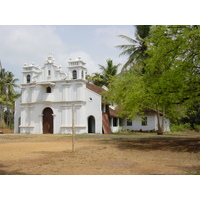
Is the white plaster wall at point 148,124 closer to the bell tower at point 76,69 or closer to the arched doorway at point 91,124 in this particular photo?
the arched doorway at point 91,124

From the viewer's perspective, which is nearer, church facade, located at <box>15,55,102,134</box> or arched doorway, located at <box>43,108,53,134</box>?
church facade, located at <box>15,55,102,134</box>

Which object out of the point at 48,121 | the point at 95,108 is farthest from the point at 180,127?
the point at 48,121

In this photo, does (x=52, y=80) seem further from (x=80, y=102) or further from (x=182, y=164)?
(x=182, y=164)

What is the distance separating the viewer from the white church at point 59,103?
2700 centimetres

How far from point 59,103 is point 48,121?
251cm

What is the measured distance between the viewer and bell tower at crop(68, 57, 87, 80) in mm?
26922

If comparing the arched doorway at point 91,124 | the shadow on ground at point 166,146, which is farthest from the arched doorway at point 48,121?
the shadow on ground at point 166,146

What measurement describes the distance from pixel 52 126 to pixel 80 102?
4.46 m

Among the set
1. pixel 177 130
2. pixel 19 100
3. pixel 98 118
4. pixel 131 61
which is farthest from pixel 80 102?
pixel 177 130

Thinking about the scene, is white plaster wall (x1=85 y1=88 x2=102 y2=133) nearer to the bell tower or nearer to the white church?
the white church

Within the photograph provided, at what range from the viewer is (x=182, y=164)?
27.6 ft

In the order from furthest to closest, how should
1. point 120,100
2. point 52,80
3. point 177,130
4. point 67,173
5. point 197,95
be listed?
point 177,130 → point 52,80 → point 120,100 → point 197,95 → point 67,173

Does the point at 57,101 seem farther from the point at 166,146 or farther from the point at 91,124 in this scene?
the point at 166,146

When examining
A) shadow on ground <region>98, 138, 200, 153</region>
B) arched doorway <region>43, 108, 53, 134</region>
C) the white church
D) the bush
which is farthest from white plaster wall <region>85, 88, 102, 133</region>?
the bush
